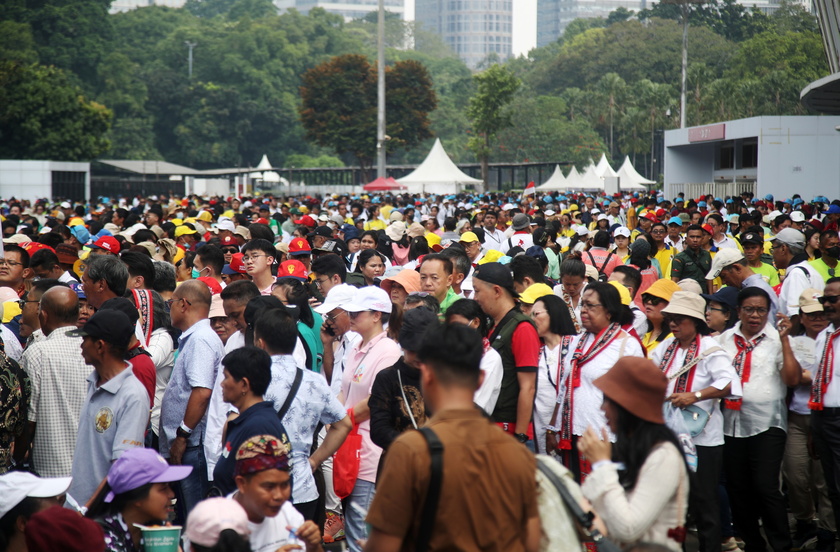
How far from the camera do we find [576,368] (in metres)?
5.54

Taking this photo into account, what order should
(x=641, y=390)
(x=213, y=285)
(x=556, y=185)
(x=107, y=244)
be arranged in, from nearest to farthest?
1. (x=641, y=390)
2. (x=213, y=285)
3. (x=107, y=244)
4. (x=556, y=185)

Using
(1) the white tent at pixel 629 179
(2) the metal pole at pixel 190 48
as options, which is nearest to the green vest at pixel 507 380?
(1) the white tent at pixel 629 179

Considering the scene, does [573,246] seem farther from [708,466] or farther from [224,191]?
[224,191]

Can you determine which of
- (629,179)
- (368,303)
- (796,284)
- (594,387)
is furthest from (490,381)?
(629,179)

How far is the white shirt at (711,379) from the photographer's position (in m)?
5.51

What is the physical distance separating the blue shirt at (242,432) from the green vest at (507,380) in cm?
149

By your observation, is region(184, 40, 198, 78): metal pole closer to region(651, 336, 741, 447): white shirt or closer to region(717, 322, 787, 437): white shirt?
region(717, 322, 787, 437): white shirt

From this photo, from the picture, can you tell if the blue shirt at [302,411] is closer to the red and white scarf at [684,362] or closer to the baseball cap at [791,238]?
the red and white scarf at [684,362]

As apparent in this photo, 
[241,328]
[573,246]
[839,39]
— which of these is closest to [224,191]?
[839,39]

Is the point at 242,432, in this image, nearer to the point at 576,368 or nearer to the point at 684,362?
the point at 576,368

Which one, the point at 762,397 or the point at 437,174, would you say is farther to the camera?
the point at 437,174

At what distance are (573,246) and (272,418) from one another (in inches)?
327

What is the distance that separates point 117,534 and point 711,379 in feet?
11.4

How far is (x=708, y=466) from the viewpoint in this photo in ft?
18.5
